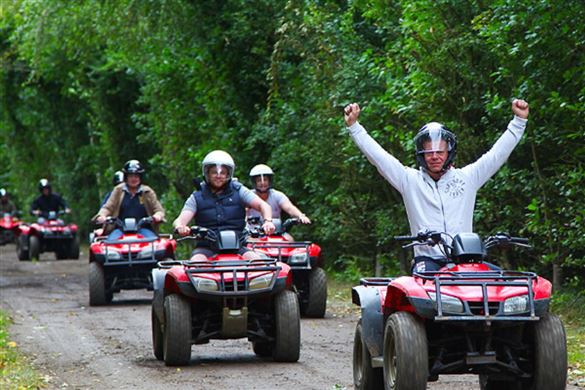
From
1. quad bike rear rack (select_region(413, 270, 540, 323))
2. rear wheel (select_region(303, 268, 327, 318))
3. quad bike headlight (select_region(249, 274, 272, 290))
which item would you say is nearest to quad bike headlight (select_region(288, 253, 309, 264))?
rear wheel (select_region(303, 268, 327, 318))

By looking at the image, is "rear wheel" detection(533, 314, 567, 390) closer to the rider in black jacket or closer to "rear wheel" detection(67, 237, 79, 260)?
the rider in black jacket

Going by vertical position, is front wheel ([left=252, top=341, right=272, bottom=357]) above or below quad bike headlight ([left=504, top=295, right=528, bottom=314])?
below

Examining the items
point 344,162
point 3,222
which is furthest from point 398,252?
point 3,222

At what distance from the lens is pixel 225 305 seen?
1180cm

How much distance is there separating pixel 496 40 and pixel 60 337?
19.9ft

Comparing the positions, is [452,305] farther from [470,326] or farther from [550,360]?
[550,360]

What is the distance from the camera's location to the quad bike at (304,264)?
53.4ft

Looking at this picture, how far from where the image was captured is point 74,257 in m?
35.6

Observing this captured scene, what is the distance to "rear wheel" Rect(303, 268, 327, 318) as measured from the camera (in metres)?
16.5

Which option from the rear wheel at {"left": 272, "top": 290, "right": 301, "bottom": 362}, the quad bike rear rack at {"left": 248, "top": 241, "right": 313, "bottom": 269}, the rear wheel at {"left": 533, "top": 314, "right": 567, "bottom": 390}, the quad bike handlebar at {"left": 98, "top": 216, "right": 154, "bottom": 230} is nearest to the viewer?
the rear wheel at {"left": 533, "top": 314, "right": 567, "bottom": 390}

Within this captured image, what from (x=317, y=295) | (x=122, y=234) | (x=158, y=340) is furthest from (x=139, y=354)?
(x=122, y=234)

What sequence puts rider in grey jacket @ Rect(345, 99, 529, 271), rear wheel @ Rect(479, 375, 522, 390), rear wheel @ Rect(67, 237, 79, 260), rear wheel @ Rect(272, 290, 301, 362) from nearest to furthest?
1. rear wheel @ Rect(479, 375, 522, 390)
2. rider in grey jacket @ Rect(345, 99, 529, 271)
3. rear wheel @ Rect(272, 290, 301, 362)
4. rear wheel @ Rect(67, 237, 79, 260)

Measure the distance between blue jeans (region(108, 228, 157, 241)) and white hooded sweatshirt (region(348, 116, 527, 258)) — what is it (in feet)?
35.9

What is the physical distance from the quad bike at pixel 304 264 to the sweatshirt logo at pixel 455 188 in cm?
698
